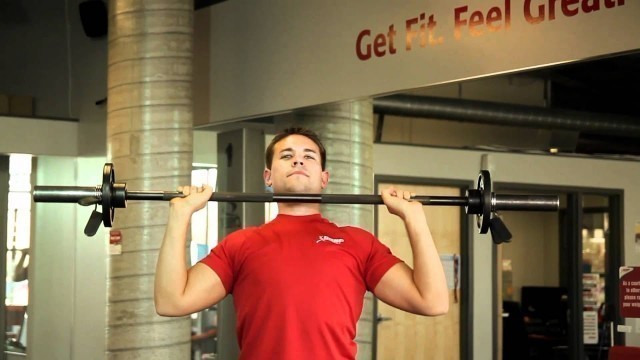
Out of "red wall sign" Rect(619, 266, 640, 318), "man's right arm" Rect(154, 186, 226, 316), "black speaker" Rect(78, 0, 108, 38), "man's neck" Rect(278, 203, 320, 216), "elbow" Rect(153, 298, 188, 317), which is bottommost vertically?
"red wall sign" Rect(619, 266, 640, 318)

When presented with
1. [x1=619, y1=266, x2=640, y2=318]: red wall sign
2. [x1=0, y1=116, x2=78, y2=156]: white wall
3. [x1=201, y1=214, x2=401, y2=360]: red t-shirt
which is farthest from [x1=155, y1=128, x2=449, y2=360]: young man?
[x1=0, y1=116, x2=78, y2=156]: white wall

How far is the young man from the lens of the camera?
251cm

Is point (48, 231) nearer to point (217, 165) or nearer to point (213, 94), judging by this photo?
point (217, 165)

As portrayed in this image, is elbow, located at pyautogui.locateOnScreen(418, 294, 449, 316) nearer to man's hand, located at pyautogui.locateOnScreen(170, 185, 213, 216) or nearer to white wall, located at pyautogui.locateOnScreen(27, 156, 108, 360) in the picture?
man's hand, located at pyautogui.locateOnScreen(170, 185, 213, 216)

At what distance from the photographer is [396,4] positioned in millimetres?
4941

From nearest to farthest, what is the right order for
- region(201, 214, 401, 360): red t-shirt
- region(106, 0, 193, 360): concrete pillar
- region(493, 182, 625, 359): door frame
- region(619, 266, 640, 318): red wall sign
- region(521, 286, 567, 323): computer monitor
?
region(201, 214, 401, 360): red t-shirt
region(106, 0, 193, 360): concrete pillar
region(619, 266, 640, 318): red wall sign
region(493, 182, 625, 359): door frame
region(521, 286, 567, 323): computer monitor

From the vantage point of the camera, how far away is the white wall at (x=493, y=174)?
832 centimetres

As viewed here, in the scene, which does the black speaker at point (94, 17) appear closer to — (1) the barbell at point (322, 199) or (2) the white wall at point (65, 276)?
(2) the white wall at point (65, 276)

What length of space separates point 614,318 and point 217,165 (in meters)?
4.21

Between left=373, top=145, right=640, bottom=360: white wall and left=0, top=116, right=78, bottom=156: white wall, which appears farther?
left=373, top=145, right=640, bottom=360: white wall

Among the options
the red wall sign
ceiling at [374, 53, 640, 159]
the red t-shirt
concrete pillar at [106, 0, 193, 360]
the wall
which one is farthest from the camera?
ceiling at [374, 53, 640, 159]

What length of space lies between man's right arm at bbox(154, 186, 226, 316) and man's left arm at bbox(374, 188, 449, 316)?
45cm

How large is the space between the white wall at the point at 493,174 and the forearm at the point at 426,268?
555 centimetres

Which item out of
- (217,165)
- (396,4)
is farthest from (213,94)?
(396,4)
